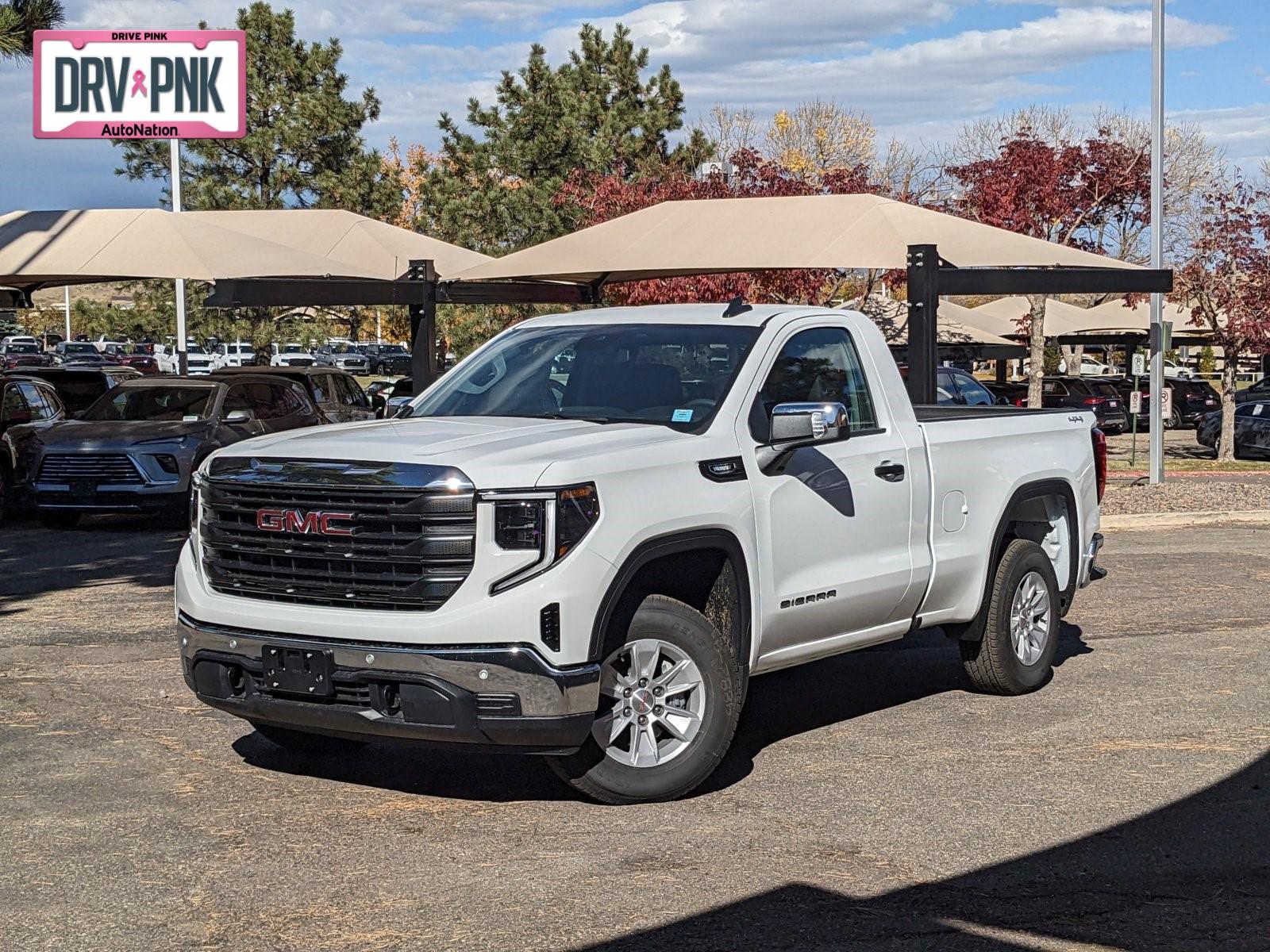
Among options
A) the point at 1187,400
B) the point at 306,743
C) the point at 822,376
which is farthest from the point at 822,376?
the point at 1187,400

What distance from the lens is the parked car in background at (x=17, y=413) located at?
17.4m

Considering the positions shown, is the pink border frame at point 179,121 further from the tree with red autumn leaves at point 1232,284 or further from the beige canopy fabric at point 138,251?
the tree with red autumn leaves at point 1232,284

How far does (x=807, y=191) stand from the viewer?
104 feet

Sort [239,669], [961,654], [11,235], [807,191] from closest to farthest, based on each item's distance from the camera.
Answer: [239,669] → [961,654] → [11,235] → [807,191]

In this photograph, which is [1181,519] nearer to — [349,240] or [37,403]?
[349,240]

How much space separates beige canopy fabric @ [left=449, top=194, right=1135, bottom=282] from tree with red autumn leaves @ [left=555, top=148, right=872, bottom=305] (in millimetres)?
9319

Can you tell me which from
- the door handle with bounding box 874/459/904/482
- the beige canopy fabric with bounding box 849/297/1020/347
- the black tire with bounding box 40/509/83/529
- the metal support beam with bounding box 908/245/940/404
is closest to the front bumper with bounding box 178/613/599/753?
the door handle with bounding box 874/459/904/482

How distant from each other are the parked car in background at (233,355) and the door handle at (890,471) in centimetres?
4796

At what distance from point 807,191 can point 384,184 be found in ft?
31.4

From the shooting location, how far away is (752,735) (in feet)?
25.5

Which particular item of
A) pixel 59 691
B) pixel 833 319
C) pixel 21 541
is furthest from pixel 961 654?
pixel 21 541

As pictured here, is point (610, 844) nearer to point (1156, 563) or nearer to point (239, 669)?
point (239, 669)

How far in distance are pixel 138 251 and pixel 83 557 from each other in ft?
16.5

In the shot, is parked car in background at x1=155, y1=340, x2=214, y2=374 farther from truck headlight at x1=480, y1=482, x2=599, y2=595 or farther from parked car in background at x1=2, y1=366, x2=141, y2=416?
truck headlight at x1=480, y1=482, x2=599, y2=595
